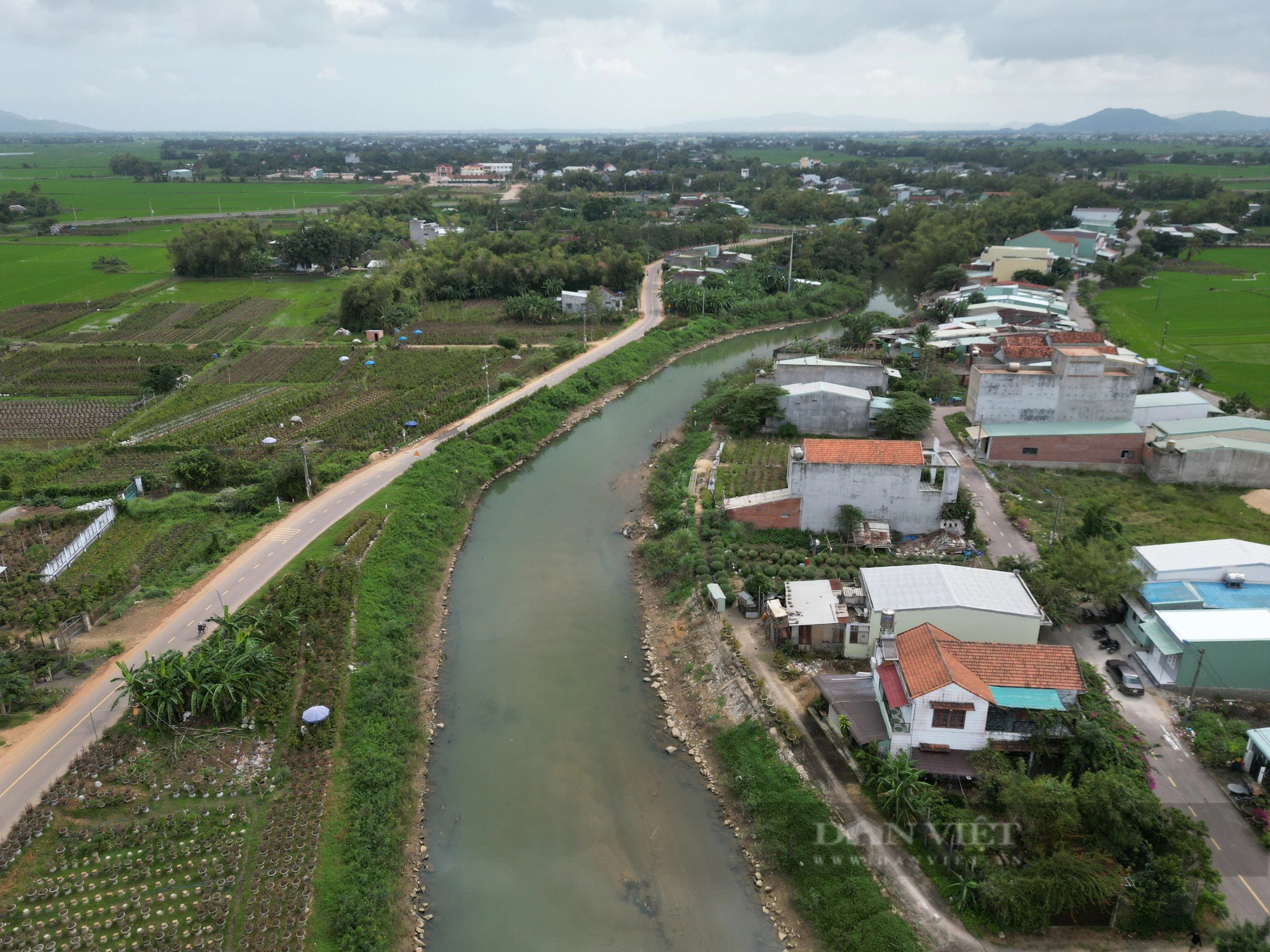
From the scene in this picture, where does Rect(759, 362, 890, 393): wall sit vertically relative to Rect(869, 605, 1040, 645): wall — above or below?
above

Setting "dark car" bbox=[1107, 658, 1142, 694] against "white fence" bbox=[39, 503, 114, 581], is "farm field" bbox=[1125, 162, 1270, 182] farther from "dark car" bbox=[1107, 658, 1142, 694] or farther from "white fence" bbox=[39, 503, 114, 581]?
"white fence" bbox=[39, 503, 114, 581]

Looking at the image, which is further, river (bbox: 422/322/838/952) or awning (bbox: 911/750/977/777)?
awning (bbox: 911/750/977/777)

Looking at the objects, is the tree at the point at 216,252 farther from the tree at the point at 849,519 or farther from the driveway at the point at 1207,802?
the driveway at the point at 1207,802

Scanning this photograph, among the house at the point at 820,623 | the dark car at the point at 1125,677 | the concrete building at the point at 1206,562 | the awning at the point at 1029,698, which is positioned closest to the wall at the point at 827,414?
the concrete building at the point at 1206,562

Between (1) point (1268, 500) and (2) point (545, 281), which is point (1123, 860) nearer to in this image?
(1) point (1268, 500)

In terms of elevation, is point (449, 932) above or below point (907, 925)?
below

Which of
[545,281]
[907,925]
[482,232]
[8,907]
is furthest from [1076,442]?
[482,232]

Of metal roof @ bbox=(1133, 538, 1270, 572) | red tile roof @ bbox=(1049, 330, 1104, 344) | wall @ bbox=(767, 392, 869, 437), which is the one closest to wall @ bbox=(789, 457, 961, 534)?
metal roof @ bbox=(1133, 538, 1270, 572)
